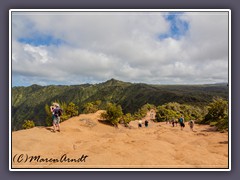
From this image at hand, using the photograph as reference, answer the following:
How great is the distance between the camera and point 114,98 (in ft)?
358

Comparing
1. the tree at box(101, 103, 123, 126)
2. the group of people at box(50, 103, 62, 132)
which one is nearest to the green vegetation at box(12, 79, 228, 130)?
the tree at box(101, 103, 123, 126)

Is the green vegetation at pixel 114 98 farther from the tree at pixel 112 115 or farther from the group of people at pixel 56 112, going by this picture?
the group of people at pixel 56 112

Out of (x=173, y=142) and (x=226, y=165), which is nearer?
(x=226, y=165)

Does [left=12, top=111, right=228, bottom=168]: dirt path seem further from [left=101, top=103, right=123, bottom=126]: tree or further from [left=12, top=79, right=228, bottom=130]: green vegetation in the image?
[left=12, top=79, right=228, bottom=130]: green vegetation

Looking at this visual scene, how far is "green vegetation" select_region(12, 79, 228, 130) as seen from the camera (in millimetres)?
46913

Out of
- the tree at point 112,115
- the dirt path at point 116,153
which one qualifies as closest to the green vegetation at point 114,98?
the tree at point 112,115

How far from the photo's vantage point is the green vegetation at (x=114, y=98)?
46.9 metres

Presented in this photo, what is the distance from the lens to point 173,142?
373 inches

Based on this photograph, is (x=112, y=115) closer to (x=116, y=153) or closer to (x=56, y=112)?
(x=56, y=112)

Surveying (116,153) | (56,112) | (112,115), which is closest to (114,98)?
(112,115)
